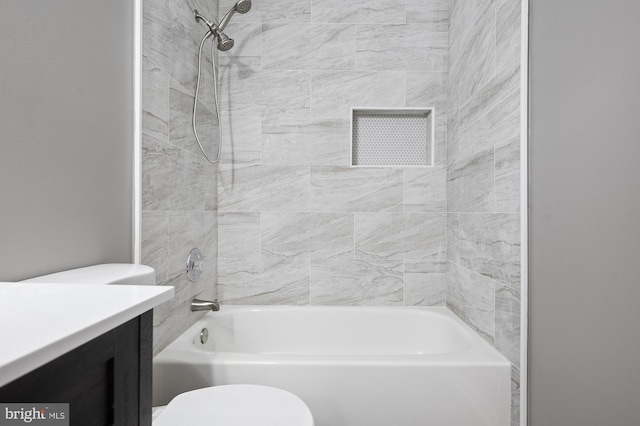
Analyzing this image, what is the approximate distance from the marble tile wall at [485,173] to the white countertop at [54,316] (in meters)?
1.20

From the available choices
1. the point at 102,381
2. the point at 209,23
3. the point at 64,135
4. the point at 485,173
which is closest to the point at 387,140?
the point at 485,173

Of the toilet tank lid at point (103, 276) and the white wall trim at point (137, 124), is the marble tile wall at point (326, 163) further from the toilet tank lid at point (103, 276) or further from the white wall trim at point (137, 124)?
the toilet tank lid at point (103, 276)

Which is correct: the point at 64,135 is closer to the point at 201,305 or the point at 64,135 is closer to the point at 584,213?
the point at 201,305

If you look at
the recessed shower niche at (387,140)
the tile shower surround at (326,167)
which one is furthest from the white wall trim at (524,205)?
the recessed shower niche at (387,140)

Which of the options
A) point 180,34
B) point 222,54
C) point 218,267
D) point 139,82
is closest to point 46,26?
point 139,82

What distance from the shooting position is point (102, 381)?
432 millimetres

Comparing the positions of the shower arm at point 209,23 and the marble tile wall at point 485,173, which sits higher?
the shower arm at point 209,23

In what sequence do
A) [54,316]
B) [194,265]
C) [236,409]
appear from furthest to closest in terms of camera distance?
[194,265], [236,409], [54,316]

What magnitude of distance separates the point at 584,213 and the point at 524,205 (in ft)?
0.93

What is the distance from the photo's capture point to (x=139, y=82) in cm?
114

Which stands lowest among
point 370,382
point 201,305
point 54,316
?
point 370,382

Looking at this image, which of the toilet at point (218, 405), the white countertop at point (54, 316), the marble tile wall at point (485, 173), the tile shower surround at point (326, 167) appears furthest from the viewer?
the tile shower surround at point (326, 167)

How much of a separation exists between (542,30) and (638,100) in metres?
0.51

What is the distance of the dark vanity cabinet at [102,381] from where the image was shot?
341mm
